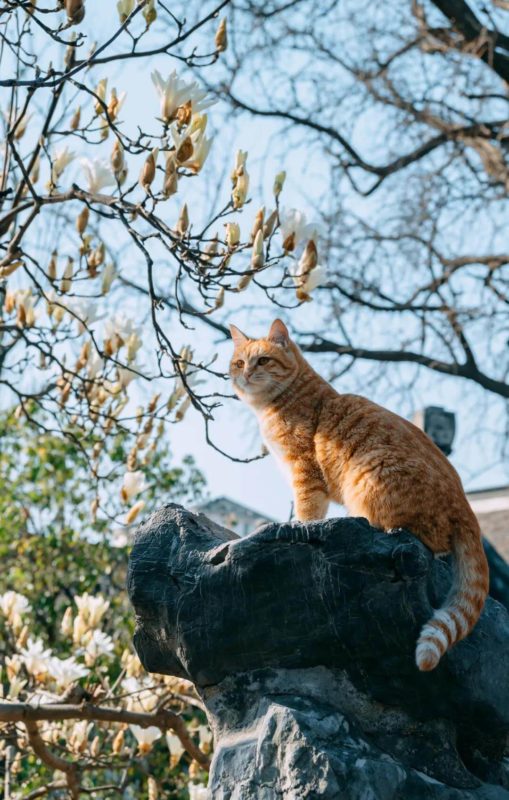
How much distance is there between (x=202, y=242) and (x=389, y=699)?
1818 mm

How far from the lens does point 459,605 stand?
3.10m

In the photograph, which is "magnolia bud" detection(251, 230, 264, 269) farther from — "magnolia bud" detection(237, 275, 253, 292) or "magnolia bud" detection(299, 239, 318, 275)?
"magnolia bud" detection(299, 239, 318, 275)

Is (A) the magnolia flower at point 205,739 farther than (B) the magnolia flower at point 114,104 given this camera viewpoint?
Yes

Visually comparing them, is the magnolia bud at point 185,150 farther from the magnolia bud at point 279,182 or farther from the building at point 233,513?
the building at point 233,513

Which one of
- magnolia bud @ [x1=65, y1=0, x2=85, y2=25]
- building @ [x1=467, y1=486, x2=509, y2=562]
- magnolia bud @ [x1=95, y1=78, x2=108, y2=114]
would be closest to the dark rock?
magnolia bud @ [x1=95, y1=78, x2=108, y2=114]

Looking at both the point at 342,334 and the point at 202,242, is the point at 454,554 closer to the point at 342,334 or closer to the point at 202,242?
the point at 202,242

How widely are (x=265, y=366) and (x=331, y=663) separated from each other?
151 cm

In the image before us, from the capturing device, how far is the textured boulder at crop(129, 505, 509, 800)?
118 inches

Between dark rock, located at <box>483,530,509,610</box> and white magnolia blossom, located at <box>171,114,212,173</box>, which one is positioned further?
dark rock, located at <box>483,530,509,610</box>

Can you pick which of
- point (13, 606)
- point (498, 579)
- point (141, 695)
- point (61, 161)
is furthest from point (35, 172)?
point (498, 579)

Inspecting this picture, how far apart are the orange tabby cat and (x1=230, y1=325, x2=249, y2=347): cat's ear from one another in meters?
0.36

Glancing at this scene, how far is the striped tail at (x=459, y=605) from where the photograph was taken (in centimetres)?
292

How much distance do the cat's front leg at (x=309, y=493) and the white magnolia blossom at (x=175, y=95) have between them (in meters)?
1.27

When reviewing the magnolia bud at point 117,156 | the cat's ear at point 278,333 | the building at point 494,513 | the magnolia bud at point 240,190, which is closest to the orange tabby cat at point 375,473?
the cat's ear at point 278,333
